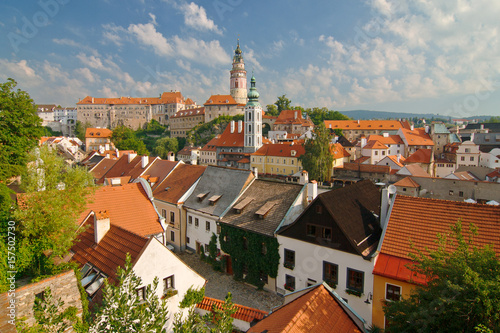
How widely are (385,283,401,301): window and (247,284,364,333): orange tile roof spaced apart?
4728 mm

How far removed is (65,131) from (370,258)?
15477 cm

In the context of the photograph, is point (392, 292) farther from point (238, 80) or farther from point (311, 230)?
point (238, 80)

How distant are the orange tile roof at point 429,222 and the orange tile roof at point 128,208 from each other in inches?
495

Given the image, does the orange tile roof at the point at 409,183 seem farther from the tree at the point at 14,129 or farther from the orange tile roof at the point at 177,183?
the tree at the point at 14,129

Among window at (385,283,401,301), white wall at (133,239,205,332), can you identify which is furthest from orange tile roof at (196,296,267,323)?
window at (385,283,401,301)

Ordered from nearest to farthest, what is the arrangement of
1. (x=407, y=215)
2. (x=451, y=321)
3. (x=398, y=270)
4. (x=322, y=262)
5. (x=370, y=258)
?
(x=451, y=321) → (x=398, y=270) → (x=370, y=258) → (x=407, y=215) → (x=322, y=262)

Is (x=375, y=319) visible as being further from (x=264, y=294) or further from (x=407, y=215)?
(x=264, y=294)

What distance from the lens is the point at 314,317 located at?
808 cm

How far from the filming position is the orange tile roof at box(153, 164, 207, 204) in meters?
24.3

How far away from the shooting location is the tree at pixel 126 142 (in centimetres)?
7988

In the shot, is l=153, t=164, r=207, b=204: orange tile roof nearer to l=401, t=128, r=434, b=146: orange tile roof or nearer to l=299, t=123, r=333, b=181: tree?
l=299, t=123, r=333, b=181: tree

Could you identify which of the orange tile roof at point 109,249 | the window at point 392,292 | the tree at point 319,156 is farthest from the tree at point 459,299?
the tree at point 319,156

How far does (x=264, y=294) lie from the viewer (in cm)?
1720

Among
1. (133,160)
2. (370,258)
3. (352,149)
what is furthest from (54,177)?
(352,149)
